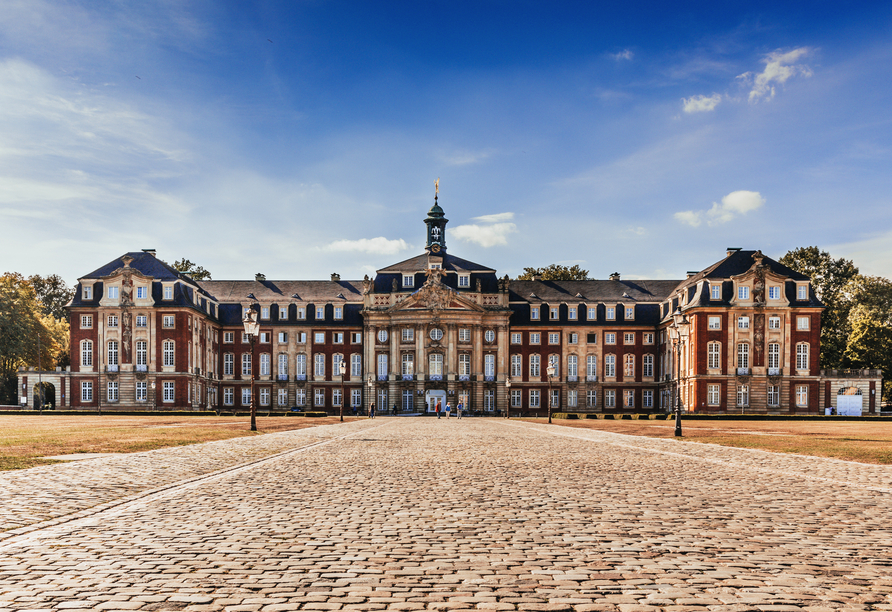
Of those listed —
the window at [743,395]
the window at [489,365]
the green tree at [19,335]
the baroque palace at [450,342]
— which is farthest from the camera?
the window at [489,365]

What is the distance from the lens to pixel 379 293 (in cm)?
7994

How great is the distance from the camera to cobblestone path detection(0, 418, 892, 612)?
6.13 m

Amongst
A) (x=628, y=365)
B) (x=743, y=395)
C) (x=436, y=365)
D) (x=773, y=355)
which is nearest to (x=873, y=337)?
(x=773, y=355)

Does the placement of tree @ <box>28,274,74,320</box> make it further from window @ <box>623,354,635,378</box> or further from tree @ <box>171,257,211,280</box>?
window @ <box>623,354,635,378</box>

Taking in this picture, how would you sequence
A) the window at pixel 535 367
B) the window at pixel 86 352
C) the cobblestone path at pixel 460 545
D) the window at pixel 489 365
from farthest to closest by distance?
the window at pixel 535 367 → the window at pixel 489 365 → the window at pixel 86 352 → the cobblestone path at pixel 460 545

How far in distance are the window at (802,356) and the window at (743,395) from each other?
18.8ft

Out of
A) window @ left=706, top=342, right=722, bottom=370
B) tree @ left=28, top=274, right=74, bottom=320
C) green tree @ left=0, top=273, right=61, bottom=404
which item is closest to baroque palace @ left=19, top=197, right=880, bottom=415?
window @ left=706, top=342, right=722, bottom=370

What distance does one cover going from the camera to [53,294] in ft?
339

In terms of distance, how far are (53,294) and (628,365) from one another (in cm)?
7666

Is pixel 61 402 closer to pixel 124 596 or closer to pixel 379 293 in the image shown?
pixel 379 293

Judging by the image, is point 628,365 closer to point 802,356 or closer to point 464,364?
point 802,356

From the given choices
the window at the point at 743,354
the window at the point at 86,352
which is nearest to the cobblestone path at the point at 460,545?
the window at the point at 743,354

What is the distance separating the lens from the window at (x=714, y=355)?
69500mm

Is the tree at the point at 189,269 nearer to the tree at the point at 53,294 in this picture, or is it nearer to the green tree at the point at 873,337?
the tree at the point at 53,294
